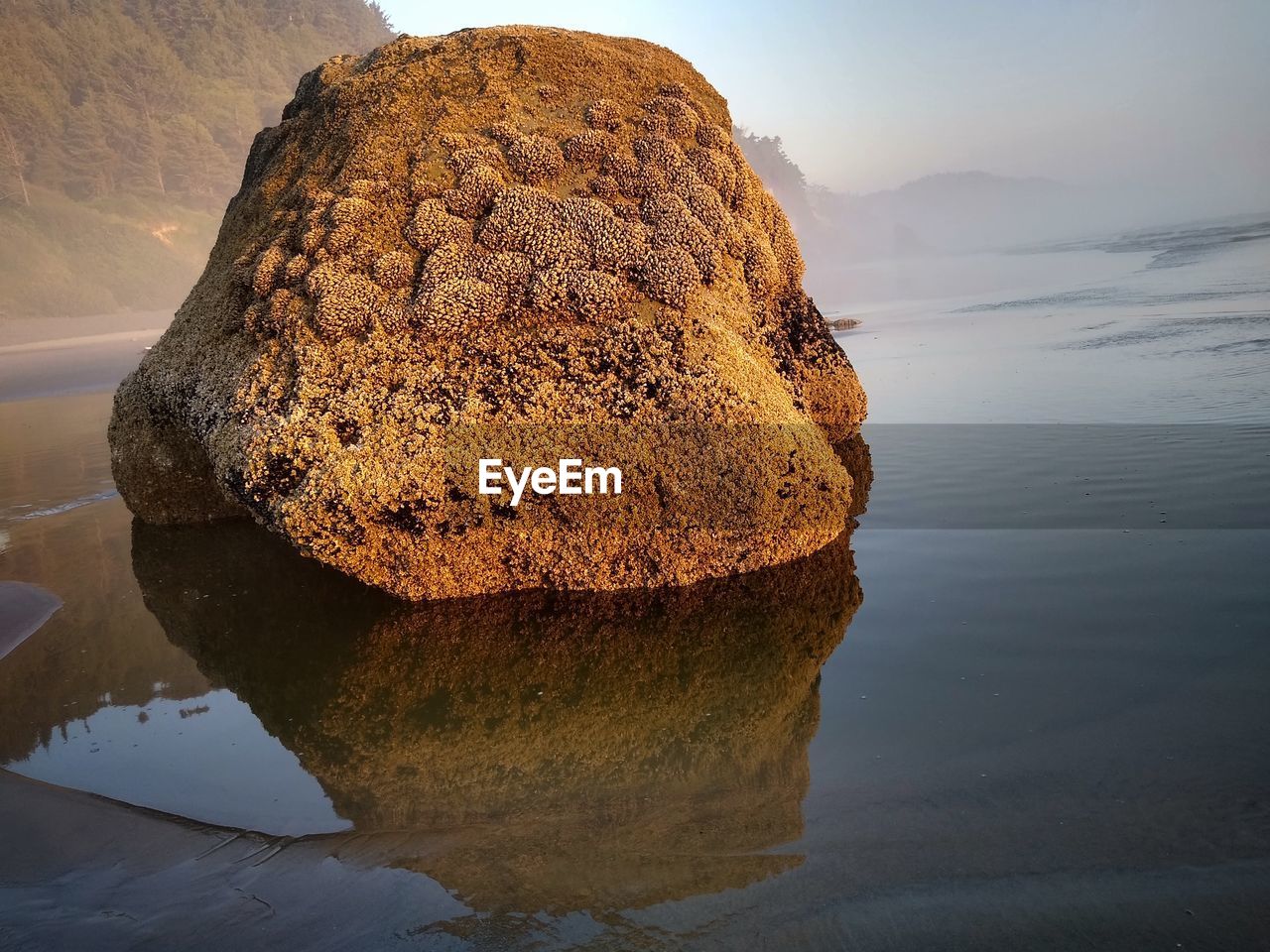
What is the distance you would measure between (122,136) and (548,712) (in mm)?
69554

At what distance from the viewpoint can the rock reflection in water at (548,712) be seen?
324cm

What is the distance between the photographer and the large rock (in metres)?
5.14

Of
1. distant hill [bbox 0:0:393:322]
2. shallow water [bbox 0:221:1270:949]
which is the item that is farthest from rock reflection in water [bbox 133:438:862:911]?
distant hill [bbox 0:0:393:322]

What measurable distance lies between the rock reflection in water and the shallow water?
0.02 metres

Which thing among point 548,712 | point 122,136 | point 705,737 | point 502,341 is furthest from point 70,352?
point 122,136

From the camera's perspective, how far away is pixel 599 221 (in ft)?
19.1

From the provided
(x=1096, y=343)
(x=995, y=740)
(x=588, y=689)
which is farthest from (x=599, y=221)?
(x=1096, y=343)

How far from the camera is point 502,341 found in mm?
5496

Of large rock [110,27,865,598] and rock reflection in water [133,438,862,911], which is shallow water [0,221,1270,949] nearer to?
rock reflection in water [133,438,862,911]

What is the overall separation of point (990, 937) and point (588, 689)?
2.24 metres

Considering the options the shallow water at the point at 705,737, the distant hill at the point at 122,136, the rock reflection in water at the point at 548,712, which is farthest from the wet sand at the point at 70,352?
the rock reflection in water at the point at 548,712

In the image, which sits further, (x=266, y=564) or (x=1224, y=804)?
(x=266, y=564)

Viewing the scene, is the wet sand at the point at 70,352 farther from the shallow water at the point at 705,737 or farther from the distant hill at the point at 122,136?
the shallow water at the point at 705,737

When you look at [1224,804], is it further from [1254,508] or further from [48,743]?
[48,743]
